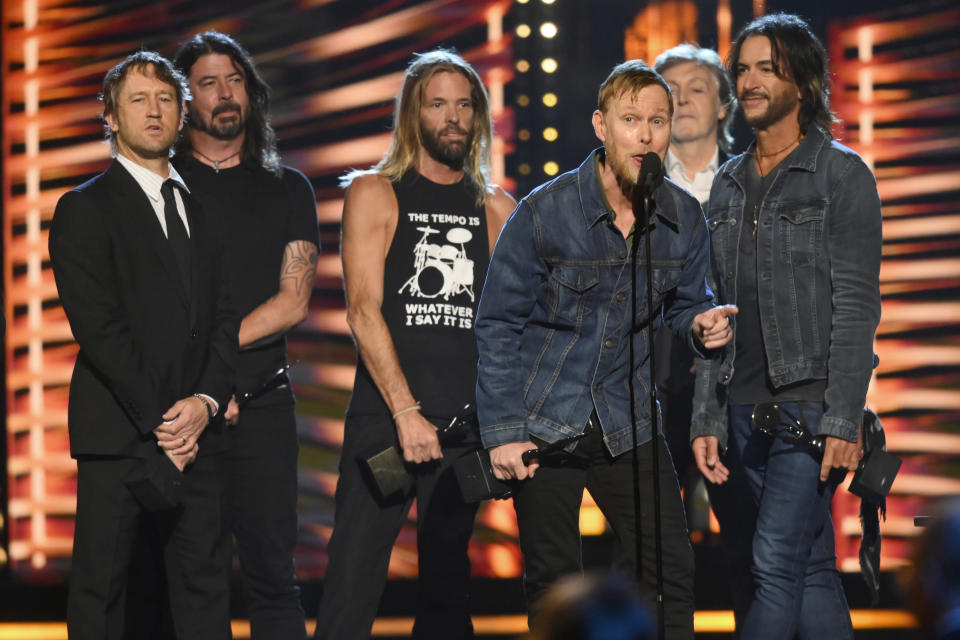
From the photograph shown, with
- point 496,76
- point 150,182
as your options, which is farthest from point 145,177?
point 496,76

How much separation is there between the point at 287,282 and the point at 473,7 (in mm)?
1881

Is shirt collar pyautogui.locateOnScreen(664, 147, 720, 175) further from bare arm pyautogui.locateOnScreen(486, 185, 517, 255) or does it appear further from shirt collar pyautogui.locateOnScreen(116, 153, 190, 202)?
shirt collar pyautogui.locateOnScreen(116, 153, 190, 202)

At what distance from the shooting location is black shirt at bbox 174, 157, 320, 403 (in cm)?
426

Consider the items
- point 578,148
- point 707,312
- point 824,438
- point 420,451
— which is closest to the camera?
point 707,312

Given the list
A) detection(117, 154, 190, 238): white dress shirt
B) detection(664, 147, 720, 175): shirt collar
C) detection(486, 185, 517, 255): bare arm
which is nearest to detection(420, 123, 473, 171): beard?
detection(486, 185, 517, 255): bare arm

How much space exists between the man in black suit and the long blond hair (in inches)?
29.3

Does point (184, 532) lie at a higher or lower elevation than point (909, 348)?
lower

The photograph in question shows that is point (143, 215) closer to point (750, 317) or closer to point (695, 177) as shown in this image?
point (750, 317)

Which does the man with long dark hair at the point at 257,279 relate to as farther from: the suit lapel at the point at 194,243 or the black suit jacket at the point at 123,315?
the black suit jacket at the point at 123,315

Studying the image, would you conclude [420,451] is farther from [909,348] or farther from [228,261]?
[909,348]

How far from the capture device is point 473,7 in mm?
5496

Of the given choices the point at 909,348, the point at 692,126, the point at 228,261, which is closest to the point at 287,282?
the point at 228,261

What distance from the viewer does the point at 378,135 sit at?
557 cm

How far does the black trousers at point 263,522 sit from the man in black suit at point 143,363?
29cm
